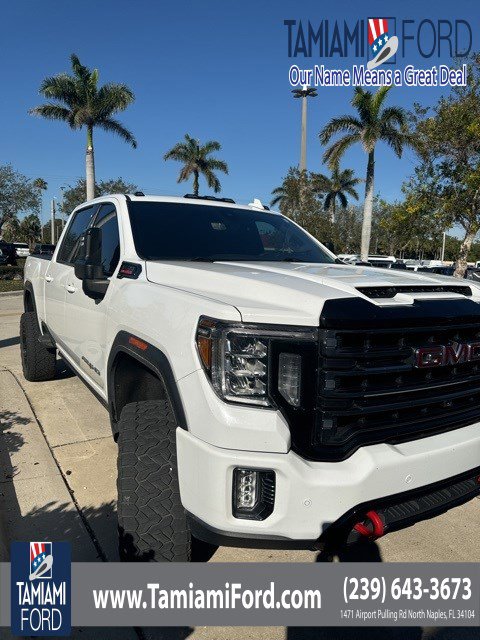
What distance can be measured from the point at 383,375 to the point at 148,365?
1.02m

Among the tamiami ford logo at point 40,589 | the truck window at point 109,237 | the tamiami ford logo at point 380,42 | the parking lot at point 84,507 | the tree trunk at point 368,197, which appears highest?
the tamiami ford logo at point 380,42

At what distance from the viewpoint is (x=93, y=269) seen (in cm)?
288

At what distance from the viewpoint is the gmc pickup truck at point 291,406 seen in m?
1.81

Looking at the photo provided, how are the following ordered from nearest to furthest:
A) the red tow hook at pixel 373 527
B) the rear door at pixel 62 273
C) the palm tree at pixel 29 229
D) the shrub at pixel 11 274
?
1. the red tow hook at pixel 373 527
2. the rear door at pixel 62 273
3. the shrub at pixel 11 274
4. the palm tree at pixel 29 229

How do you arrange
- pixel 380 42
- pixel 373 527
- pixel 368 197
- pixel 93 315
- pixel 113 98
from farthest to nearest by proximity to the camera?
pixel 368 197 < pixel 113 98 < pixel 380 42 < pixel 93 315 < pixel 373 527

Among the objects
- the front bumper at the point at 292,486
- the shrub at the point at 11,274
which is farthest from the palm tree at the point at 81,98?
the front bumper at the point at 292,486

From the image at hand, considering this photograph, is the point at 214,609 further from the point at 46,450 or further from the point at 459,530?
the point at 46,450

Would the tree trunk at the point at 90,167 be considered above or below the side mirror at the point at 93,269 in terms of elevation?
above

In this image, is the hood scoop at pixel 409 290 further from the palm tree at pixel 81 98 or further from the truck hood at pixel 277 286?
the palm tree at pixel 81 98

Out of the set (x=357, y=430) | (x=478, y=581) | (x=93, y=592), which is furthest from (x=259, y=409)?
(x=478, y=581)

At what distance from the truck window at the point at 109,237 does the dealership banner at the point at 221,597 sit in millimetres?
1676

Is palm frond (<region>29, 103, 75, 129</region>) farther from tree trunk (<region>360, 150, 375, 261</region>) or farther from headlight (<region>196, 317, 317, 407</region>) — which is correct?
headlight (<region>196, 317, 317, 407</region>)

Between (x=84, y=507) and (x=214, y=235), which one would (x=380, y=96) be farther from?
(x=84, y=507)

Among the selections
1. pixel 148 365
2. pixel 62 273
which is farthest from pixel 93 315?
pixel 62 273
